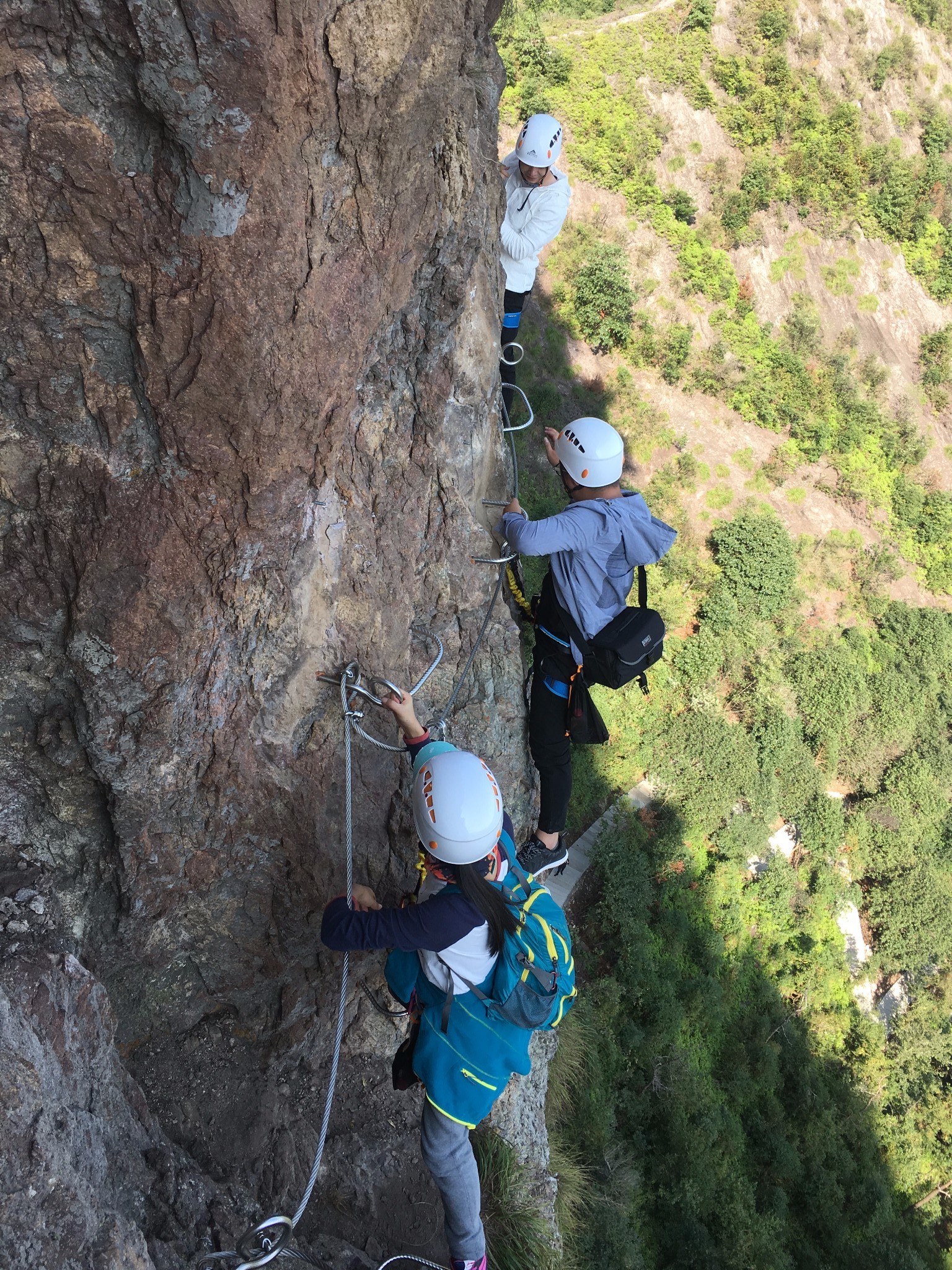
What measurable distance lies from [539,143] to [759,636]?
399 inches

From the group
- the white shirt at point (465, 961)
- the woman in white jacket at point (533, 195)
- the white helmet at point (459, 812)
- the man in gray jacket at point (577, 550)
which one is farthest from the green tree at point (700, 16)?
the white shirt at point (465, 961)

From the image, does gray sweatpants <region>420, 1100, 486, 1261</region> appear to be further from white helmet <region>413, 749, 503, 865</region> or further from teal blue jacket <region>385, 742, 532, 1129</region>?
white helmet <region>413, 749, 503, 865</region>

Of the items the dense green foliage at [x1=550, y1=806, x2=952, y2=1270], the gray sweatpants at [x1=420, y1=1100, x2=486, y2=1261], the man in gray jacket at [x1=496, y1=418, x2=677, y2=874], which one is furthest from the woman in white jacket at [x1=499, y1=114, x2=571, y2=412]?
the dense green foliage at [x1=550, y1=806, x2=952, y2=1270]

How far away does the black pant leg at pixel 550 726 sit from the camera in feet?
16.4

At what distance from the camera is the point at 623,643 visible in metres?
4.57

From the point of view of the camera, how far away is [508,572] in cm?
518

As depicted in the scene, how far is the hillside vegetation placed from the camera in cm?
1032

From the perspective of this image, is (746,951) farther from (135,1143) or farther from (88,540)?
(88,540)

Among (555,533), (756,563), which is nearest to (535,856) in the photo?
(555,533)

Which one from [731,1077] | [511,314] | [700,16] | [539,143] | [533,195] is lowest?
[731,1077]

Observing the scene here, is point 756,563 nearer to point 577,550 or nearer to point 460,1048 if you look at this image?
point 577,550

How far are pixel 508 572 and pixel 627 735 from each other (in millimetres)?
7434

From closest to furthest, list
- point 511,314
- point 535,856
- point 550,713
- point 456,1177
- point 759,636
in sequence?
point 456,1177, point 550,713, point 535,856, point 511,314, point 759,636

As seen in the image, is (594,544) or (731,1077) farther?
(731,1077)
